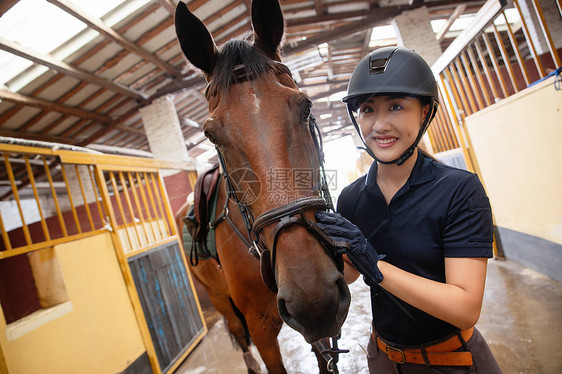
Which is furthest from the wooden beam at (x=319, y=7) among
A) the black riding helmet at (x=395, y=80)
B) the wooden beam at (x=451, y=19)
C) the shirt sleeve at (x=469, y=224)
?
the shirt sleeve at (x=469, y=224)

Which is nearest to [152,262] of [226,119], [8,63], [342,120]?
[226,119]

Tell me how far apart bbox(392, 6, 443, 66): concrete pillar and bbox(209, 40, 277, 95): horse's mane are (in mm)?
6575

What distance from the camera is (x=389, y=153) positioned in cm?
111

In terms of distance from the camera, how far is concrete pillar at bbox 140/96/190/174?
7.42 m

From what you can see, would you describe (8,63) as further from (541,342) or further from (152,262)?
(541,342)

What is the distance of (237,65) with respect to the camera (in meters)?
1.39

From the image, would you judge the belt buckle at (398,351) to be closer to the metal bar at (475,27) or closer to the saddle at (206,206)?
the saddle at (206,206)

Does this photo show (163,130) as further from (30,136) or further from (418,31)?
(418,31)

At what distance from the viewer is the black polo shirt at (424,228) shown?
970mm

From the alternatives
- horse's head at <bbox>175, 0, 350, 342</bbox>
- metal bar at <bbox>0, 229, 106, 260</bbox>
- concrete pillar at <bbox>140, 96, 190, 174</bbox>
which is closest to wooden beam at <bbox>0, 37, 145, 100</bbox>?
concrete pillar at <bbox>140, 96, 190, 174</bbox>

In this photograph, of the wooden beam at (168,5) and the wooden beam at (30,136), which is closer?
the wooden beam at (168,5)

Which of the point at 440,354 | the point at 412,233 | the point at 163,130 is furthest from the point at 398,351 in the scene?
the point at 163,130

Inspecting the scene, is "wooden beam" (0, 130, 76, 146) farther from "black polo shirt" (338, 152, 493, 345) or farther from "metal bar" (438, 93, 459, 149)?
"metal bar" (438, 93, 459, 149)

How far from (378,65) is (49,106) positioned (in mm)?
7875
